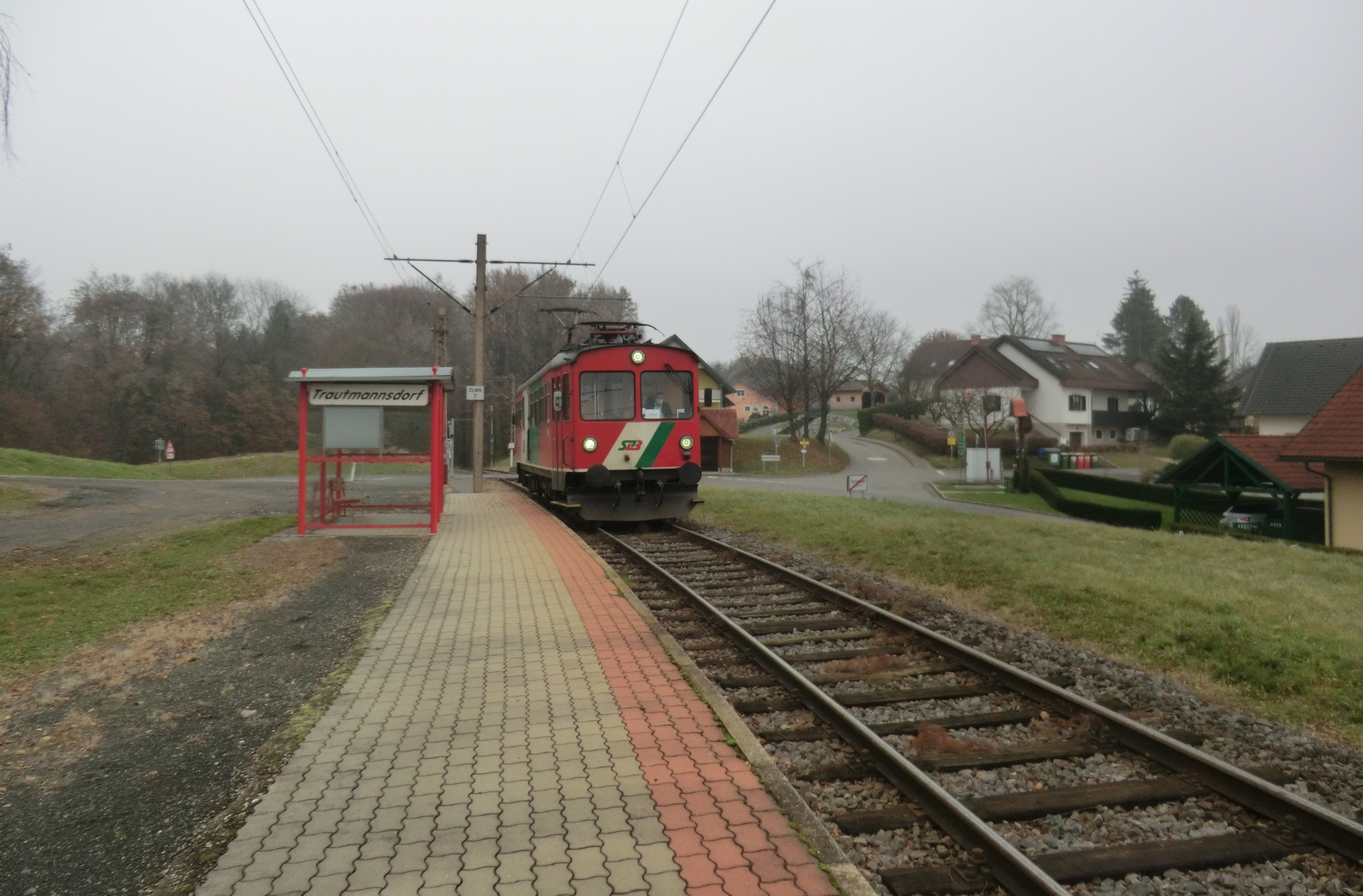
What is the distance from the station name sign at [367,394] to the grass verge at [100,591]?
238 cm

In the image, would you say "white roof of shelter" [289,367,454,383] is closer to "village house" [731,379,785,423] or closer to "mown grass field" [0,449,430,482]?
"mown grass field" [0,449,430,482]

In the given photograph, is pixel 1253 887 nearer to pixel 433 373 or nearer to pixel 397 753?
pixel 397 753

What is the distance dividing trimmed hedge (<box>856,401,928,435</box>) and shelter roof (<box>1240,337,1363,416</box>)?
67.7 feet

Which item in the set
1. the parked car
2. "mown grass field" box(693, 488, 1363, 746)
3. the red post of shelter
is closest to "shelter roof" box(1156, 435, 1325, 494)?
the parked car

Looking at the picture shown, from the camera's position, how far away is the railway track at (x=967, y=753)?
3420 millimetres

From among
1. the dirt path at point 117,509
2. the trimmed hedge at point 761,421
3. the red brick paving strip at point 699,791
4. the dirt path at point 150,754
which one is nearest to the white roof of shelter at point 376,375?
the dirt path at point 117,509

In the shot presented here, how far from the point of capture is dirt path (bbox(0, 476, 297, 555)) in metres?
13.1

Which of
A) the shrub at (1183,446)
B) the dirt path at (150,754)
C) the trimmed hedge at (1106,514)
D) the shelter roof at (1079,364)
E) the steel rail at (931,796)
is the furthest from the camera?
the shelter roof at (1079,364)

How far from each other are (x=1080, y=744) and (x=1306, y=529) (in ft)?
90.1

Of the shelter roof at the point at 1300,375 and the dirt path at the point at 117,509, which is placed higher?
the shelter roof at the point at 1300,375

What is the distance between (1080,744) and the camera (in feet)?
15.3

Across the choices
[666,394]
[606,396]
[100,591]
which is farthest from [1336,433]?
[100,591]

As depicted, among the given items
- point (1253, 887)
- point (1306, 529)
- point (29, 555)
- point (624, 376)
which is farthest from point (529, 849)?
point (1306, 529)

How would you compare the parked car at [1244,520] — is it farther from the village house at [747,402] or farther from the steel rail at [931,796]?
the village house at [747,402]
